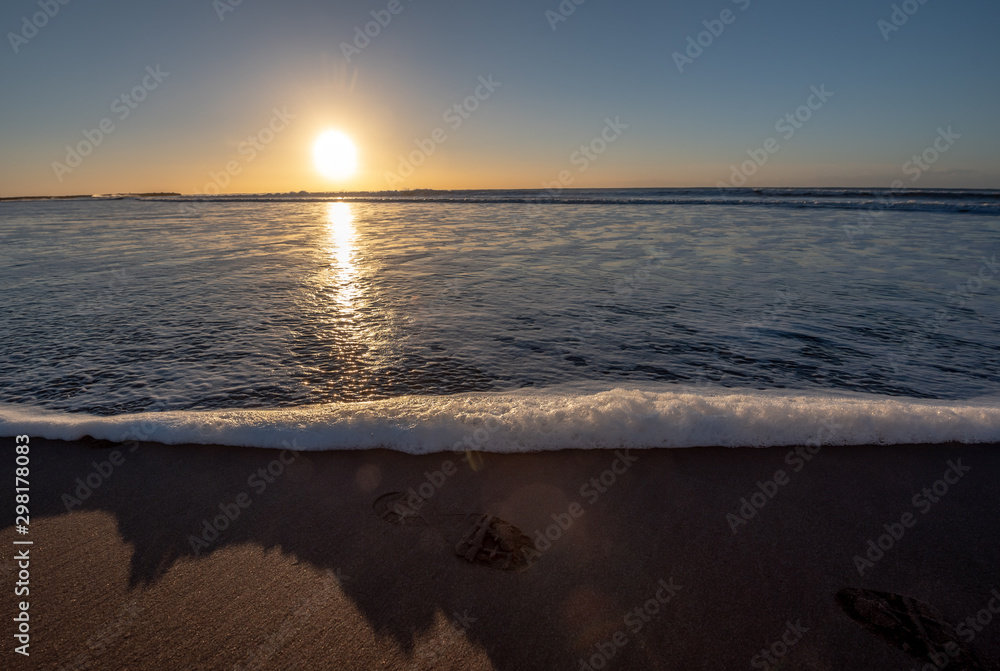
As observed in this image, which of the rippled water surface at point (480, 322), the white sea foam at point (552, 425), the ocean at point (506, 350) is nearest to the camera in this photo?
the white sea foam at point (552, 425)

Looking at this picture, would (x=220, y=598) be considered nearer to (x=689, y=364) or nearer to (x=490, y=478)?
(x=490, y=478)

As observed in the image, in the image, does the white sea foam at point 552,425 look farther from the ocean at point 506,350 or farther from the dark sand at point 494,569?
the dark sand at point 494,569

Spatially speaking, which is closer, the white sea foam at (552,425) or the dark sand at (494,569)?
the dark sand at (494,569)

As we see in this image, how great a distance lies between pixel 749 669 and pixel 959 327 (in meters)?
7.13

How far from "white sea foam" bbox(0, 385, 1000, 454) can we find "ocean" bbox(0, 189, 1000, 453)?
18mm

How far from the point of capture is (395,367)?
16.9ft

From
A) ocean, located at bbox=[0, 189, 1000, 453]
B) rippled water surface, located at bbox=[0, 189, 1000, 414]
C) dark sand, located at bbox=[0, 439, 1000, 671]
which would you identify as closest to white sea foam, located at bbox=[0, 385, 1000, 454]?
ocean, located at bbox=[0, 189, 1000, 453]

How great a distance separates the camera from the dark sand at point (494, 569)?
81.0 inches

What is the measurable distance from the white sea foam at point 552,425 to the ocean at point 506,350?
0.02 m

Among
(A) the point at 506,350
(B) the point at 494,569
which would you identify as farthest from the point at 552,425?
(A) the point at 506,350

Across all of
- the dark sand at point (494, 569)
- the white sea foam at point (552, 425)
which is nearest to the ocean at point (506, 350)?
the white sea foam at point (552, 425)

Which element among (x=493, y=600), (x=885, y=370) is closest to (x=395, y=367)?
(x=493, y=600)

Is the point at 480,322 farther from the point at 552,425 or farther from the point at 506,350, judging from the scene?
the point at 552,425

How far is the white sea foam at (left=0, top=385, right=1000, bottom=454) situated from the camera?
362cm
